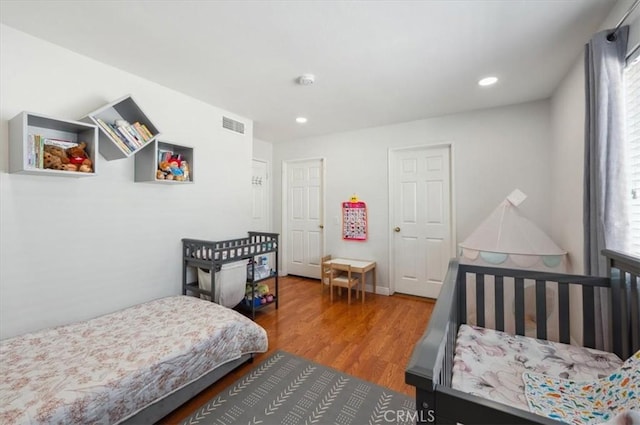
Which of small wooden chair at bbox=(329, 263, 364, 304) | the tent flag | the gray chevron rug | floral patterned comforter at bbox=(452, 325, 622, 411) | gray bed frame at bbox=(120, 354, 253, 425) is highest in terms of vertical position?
→ the tent flag

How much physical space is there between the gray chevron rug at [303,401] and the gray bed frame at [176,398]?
115mm

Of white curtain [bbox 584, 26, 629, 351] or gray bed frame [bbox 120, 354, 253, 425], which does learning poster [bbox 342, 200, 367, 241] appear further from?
white curtain [bbox 584, 26, 629, 351]

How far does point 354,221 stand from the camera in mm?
4051

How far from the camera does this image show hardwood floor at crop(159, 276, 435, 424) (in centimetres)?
200

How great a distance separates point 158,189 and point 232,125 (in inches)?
47.8

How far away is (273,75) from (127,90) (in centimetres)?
127

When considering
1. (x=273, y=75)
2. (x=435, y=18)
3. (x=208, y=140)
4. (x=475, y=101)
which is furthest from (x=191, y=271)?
(x=475, y=101)

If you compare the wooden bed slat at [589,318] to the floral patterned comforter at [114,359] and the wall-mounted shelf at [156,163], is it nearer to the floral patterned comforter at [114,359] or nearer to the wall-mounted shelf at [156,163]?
the floral patterned comforter at [114,359]

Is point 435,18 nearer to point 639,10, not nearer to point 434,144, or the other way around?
point 639,10

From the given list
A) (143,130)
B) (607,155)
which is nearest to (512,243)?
(607,155)

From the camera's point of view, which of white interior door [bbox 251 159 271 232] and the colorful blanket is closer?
the colorful blanket

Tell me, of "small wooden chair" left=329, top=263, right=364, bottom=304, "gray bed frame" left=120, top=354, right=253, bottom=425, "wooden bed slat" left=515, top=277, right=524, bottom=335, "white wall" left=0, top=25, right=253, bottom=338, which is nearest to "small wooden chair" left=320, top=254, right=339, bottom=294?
"small wooden chair" left=329, top=263, right=364, bottom=304

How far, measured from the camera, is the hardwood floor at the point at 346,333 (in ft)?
6.57

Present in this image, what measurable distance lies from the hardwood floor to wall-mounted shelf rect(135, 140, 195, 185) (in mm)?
1696
